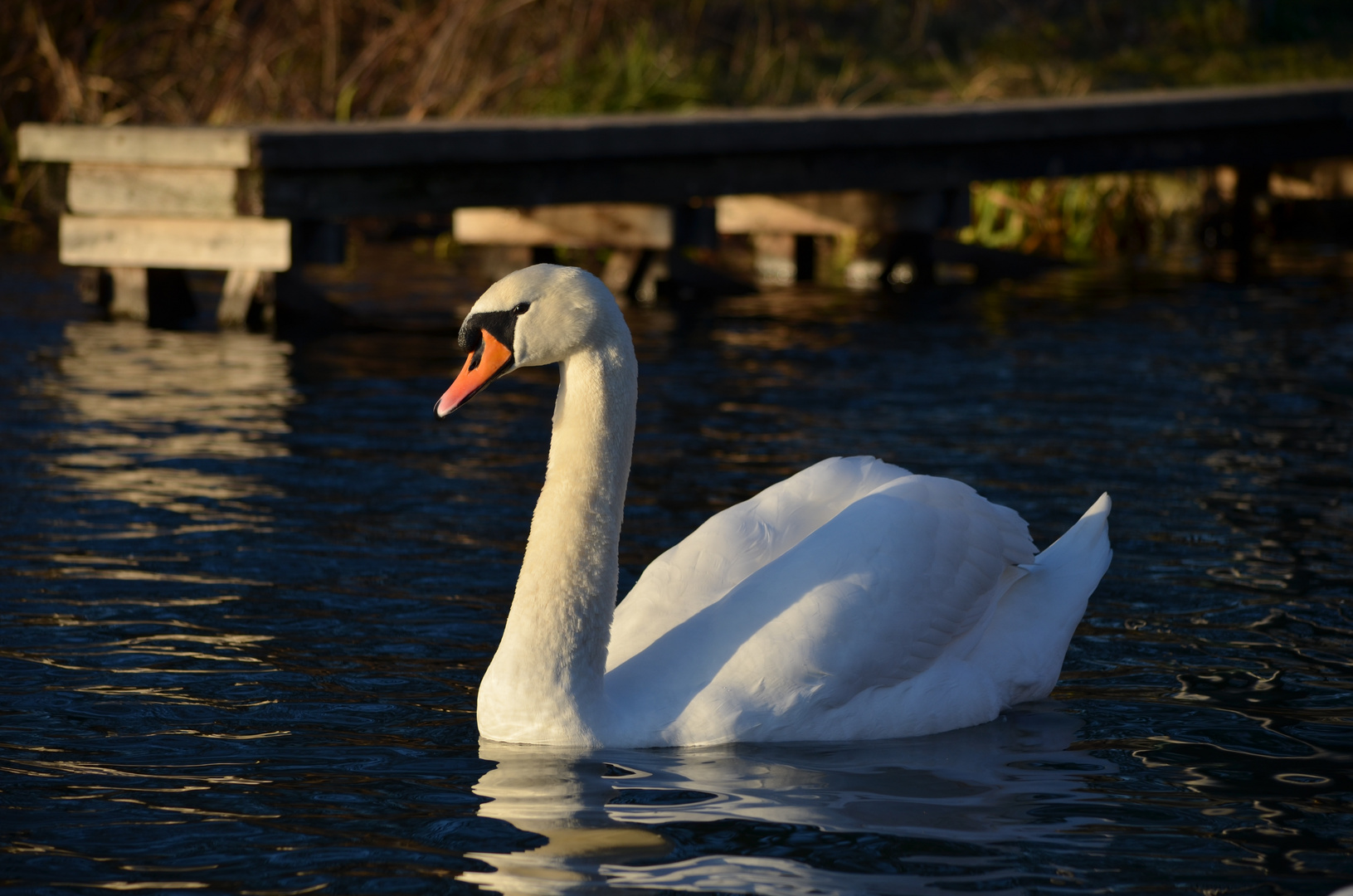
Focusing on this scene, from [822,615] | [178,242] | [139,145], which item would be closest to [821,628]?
[822,615]

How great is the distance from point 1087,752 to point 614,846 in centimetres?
122

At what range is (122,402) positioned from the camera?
332 inches

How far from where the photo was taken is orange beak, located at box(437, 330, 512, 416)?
13.1 feet

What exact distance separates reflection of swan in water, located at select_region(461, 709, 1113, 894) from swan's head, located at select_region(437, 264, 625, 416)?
84 cm

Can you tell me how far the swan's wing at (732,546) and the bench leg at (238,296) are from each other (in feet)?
21.8

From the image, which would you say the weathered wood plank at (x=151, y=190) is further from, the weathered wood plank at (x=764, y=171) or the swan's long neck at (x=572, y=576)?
the swan's long neck at (x=572, y=576)

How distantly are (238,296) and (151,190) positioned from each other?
0.84 metres

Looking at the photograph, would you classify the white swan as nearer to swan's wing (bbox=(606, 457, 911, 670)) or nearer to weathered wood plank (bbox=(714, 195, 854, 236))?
swan's wing (bbox=(606, 457, 911, 670))

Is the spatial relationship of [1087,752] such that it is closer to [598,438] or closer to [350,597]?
[598,438]

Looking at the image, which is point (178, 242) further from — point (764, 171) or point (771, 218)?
point (771, 218)

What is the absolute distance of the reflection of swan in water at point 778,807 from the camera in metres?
3.29

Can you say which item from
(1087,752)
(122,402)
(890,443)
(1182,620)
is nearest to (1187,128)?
(890,443)

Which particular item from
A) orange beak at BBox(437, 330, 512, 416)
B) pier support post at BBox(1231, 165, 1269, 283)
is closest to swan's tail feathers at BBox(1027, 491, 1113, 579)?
orange beak at BBox(437, 330, 512, 416)

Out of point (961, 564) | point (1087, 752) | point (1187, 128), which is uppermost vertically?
point (1187, 128)
